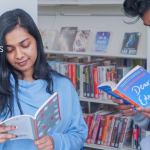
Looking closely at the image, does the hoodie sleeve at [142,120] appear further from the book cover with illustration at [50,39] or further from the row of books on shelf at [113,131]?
the book cover with illustration at [50,39]

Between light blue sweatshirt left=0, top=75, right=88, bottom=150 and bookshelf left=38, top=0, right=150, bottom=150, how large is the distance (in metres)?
1.04

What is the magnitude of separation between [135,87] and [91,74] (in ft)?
4.53

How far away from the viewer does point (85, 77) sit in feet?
8.63

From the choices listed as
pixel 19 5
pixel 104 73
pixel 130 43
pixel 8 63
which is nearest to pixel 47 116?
pixel 8 63

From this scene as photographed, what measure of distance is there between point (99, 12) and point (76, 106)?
5.27ft

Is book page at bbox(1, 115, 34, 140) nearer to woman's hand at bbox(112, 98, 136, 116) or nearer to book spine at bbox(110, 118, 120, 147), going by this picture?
woman's hand at bbox(112, 98, 136, 116)

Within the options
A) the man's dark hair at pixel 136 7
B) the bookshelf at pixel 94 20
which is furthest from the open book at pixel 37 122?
the bookshelf at pixel 94 20

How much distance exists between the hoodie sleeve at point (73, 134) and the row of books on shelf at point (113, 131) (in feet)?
3.54

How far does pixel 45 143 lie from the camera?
1197mm

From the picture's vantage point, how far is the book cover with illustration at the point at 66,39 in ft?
9.14

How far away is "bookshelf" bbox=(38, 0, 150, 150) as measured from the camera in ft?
8.14

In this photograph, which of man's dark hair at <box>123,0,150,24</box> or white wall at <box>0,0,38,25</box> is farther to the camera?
white wall at <box>0,0,38,25</box>

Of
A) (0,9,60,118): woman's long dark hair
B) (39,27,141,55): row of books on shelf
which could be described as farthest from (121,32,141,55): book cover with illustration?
(0,9,60,118): woman's long dark hair

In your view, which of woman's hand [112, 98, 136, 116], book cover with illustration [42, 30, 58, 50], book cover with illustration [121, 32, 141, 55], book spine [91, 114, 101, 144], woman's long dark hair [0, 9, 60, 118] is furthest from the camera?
book cover with illustration [42, 30, 58, 50]
